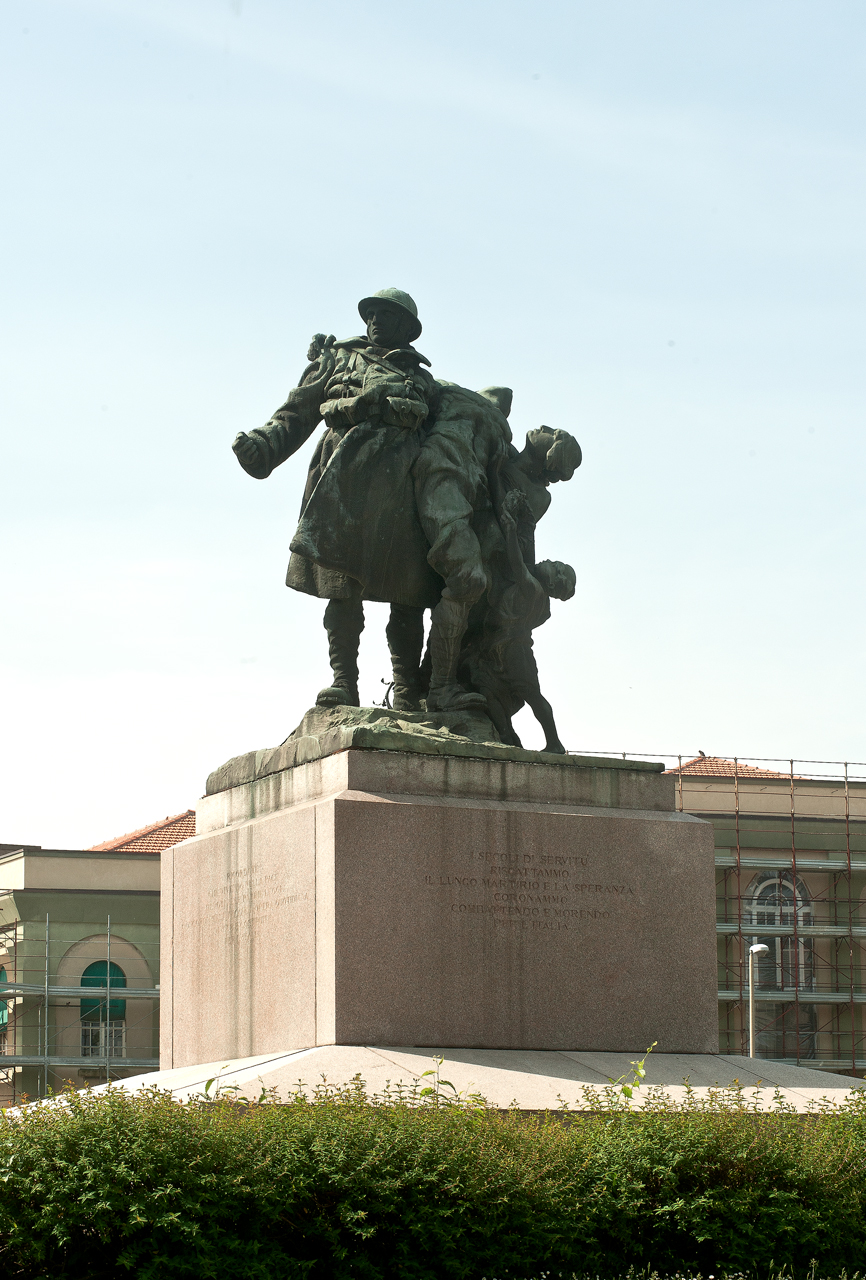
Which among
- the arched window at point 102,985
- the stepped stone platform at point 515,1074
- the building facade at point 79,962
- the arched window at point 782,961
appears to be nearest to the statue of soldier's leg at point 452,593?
the stepped stone platform at point 515,1074

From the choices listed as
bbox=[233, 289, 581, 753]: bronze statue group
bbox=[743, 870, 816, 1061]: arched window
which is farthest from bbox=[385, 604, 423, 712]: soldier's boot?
bbox=[743, 870, 816, 1061]: arched window

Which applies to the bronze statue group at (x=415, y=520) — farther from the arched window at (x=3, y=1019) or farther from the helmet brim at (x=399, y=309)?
the arched window at (x=3, y=1019)

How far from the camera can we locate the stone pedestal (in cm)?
961

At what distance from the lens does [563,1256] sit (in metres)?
7.00

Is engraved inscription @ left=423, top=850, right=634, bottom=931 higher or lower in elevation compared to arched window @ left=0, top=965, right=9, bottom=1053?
higher

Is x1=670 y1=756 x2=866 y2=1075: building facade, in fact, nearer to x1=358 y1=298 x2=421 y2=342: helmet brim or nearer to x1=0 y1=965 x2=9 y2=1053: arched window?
x1=0 y1=965 x2=9 y2=1053: arched window

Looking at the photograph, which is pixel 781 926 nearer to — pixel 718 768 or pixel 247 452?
pixel 718 768

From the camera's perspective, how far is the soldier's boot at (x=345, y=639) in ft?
37.2

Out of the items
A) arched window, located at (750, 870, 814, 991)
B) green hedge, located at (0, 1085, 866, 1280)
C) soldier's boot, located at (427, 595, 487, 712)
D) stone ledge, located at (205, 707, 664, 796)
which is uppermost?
soldier's boot, located at (427, 595, 487, 712)

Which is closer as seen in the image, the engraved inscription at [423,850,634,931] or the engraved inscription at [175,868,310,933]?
the engraved inscription at [423,850,634,931]

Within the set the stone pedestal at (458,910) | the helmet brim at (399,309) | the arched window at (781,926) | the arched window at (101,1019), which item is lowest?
the arched window at (101,1019)

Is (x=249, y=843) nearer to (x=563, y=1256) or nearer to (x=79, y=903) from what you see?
(x=563, y=1256)

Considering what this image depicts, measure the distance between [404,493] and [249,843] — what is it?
7.86 ft

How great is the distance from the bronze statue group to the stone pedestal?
3.17 ft
